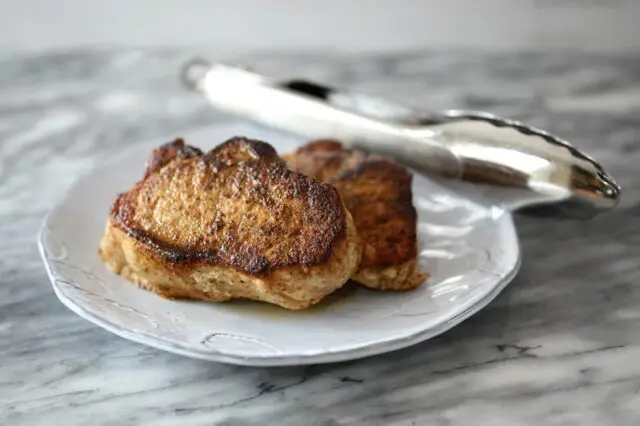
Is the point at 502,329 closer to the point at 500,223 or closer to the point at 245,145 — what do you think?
the point at 500,223

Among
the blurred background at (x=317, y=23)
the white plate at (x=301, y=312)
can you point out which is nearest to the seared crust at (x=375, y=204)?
the white plate at (x=301, y=312)

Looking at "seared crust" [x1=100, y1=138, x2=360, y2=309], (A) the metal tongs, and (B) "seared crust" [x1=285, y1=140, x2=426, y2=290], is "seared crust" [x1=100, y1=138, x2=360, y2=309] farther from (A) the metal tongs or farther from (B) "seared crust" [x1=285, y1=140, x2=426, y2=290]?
(A) the metal tongs

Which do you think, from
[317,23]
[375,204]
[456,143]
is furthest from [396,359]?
[317,23]

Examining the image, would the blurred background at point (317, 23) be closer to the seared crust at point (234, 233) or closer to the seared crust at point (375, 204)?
the seared crust at point (375, 204)

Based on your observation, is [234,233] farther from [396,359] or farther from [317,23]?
[317,23]

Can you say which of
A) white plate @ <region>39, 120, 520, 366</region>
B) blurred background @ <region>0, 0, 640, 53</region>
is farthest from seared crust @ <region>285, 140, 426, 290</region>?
blurred background @ <region>0, 0, 640, 53</region>

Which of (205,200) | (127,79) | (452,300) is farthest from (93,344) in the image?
(127,79)
